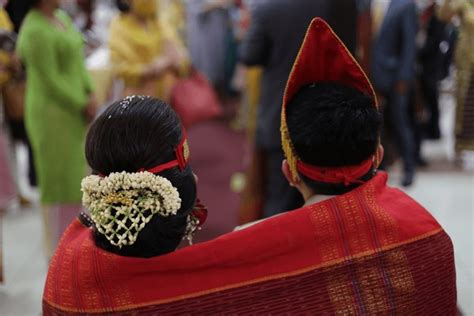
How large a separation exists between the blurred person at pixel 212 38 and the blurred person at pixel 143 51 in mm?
1950

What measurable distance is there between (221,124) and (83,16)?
2266 mm

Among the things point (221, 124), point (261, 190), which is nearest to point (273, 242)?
point (261, 190)

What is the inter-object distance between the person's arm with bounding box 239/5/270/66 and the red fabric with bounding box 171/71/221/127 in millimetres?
696

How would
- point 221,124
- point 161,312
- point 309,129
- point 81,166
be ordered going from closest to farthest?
point 161,312, point 309,129, point 81,166, point 221,124

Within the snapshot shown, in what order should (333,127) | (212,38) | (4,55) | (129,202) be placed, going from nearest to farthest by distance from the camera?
1. (129,202)
2. (333,127)
3. (4,55)
4. (212,38)

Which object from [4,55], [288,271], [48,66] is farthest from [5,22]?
[288,271]

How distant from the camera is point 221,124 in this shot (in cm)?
592

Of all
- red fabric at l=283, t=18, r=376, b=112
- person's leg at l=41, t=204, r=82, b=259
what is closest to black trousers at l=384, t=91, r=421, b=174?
person's leg at l=41, t=204, r=82, b=259

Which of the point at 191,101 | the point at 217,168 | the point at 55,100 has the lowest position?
the point at 217,168

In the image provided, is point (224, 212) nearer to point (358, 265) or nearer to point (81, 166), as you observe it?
point (81, 166)

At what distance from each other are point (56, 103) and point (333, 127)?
5.67 feet

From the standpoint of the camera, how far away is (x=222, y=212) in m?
3.58

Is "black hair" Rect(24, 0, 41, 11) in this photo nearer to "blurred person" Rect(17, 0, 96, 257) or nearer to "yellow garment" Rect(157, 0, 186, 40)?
"blurred person" Rect(17, 0, 96, 257)

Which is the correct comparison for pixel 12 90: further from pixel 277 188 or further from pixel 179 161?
pixel 179 161
